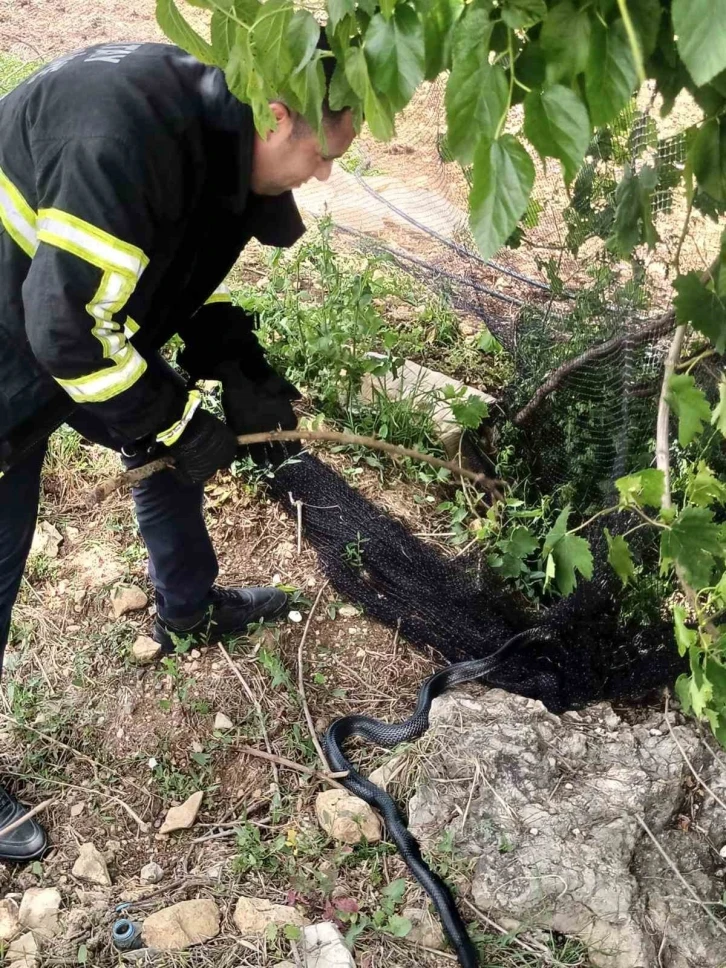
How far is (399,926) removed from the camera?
201 cm

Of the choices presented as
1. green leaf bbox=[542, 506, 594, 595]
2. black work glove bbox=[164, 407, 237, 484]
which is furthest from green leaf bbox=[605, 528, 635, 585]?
black work glove bbox=[164, 407, 237, 484]

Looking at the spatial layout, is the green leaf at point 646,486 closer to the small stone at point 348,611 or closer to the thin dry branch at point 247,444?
the thin dry branch at point 247,444

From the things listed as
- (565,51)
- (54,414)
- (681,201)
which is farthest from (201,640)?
(565,51)

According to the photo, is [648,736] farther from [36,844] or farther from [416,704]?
[36,844]

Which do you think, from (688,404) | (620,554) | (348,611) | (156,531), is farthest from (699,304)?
(348,611)

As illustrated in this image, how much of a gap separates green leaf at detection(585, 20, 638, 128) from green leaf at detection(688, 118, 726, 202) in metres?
0.25

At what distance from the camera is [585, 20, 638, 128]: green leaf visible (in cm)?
69

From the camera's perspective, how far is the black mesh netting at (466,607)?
7.89 feet

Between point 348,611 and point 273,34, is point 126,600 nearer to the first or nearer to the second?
point 348,611

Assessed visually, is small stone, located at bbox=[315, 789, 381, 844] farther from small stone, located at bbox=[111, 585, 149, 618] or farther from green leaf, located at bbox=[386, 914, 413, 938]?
small stone, located at bbox=[111, 585, 149, 618]

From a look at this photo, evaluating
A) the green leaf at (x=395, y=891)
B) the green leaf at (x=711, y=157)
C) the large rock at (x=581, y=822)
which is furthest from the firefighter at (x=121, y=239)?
the large rock at (x=581, y=822)

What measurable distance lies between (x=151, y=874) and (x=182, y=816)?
0.17 metres

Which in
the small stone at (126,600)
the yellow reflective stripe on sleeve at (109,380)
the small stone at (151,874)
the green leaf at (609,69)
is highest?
the green leaf at (609,69)

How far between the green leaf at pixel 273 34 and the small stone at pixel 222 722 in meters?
2.11
